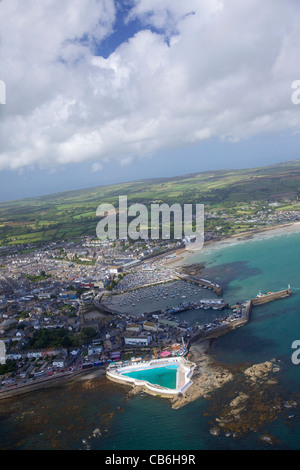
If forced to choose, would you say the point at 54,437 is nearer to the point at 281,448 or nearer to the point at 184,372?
the point at 184,372

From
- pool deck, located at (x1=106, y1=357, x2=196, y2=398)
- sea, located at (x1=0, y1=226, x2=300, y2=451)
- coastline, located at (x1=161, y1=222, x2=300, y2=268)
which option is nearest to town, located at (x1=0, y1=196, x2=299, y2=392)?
pool deck, located at (x1=106, y1=357, x2=196, y2=398)

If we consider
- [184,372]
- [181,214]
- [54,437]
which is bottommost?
[54,437]

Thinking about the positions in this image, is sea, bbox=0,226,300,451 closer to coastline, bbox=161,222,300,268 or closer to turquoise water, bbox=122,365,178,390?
turquoise water, bbox=122,365,178,390
